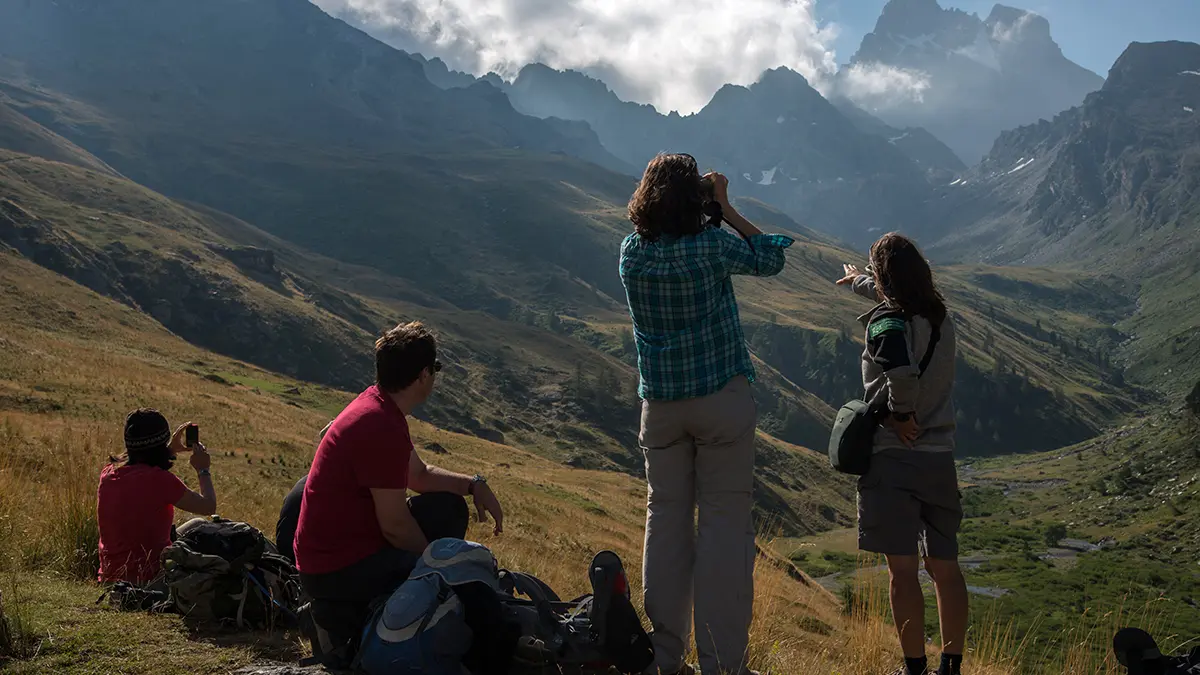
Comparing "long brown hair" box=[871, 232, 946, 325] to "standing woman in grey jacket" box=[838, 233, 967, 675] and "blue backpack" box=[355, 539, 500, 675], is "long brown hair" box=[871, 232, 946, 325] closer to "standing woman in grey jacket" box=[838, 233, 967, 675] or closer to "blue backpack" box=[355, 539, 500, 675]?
"standing woman in grey jacket" box=[838, 233, 967, 675]

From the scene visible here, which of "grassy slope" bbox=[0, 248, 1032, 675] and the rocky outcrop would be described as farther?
the rocky outcrop

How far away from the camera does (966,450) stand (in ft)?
639

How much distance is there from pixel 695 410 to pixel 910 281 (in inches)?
66.5

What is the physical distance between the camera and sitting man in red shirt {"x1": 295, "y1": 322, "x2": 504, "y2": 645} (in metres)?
5.22

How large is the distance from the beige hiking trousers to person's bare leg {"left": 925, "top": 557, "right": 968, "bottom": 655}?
1286 mm

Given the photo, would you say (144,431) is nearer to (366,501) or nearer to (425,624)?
(366,501)

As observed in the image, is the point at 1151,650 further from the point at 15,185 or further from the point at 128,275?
the point at 15,185

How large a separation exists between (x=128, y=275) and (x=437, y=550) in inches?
4832

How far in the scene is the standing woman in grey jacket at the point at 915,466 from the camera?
5.37m

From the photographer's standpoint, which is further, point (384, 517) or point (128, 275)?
point (128, 275)

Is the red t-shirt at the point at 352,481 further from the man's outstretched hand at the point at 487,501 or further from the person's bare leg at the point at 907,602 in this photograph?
the person's bare leg at the point at 907,602

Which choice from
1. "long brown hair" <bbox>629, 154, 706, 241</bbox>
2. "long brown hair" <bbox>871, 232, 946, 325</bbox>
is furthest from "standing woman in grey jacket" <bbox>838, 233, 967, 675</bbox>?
"long brown hair" <bbox>629, 154, 706, 241</bbox>

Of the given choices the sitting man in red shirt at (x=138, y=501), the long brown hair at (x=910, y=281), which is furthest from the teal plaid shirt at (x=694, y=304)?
the sitting man in red shirt at (x=138, y=501)

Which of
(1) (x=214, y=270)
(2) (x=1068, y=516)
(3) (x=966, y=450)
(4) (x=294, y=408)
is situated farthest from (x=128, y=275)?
(3) (x=966, y=450)
